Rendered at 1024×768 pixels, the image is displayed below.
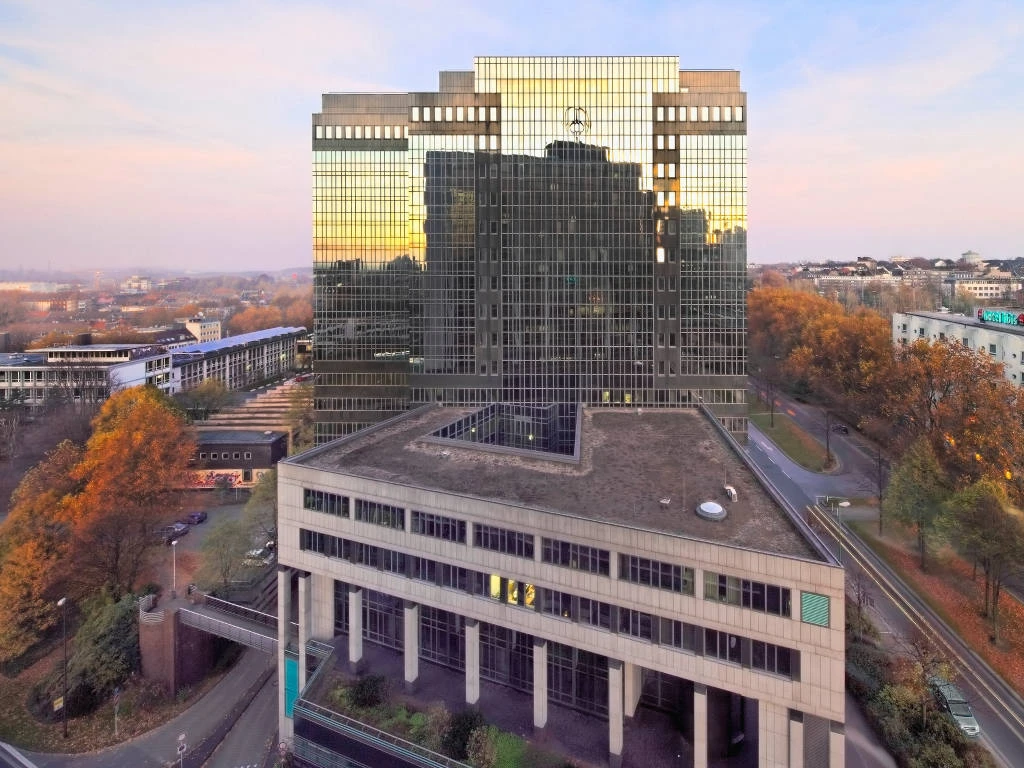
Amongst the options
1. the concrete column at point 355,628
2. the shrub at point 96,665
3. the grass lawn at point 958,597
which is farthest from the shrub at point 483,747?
the shrub at point 96,665

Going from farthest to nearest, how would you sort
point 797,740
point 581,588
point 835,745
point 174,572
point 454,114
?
point 454,114 < point 174,572 < point 581,588 < point 797,740 < point 835,745

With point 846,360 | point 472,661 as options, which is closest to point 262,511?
point 472,661

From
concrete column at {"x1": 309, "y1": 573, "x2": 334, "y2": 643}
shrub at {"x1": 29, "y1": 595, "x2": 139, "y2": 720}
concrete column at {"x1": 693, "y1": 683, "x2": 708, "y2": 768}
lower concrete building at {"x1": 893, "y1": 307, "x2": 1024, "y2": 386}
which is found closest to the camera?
concrete column at {"x1": 693, "y1": 683, "x2": 708, "y2": 768}

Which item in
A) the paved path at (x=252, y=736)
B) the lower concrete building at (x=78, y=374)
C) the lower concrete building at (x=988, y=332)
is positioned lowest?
the paved path at (x=252, y=736)

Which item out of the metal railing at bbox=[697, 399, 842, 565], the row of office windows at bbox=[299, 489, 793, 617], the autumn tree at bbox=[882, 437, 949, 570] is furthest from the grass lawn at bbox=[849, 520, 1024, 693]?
the row of office windows at bbox=[299, 489, 793, 617]

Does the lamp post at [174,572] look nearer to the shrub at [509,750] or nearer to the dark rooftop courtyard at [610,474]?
the dark rooftop courtyard at [610,474]

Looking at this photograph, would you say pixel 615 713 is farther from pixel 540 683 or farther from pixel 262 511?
pixel 262 511

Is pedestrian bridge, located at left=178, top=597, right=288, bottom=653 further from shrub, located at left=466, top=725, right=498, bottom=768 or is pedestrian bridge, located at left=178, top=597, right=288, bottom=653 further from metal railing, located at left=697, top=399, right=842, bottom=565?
metal railing, located at left=697, top=399, right=842, bottom=565
